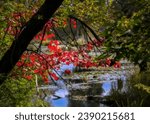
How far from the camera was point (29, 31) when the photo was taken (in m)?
6.04

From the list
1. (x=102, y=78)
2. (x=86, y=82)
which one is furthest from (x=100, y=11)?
(x=102, y=78)

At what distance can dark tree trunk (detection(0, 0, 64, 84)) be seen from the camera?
19.5ft

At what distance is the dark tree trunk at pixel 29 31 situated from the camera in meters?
5.95

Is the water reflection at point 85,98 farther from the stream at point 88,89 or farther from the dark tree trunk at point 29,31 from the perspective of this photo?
the dark tree trunk at point 29,31

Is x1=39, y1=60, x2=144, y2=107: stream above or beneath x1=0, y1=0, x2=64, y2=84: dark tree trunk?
beneath

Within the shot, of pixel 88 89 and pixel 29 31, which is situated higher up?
pixel 29 31

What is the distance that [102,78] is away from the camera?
20047 millimetres

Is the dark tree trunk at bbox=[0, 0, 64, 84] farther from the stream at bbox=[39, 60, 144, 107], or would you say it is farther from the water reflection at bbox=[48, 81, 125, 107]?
the water reflection at bbox=[48, 81, 125, 107]

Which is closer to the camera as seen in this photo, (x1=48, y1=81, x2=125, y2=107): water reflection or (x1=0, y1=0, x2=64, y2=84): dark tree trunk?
(x1=0, y1=0, x2=64, y2=84): dark tree trunk

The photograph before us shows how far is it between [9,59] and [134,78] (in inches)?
323

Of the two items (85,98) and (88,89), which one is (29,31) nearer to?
(85,98)

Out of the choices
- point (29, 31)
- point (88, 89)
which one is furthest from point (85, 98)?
point (29, 31)

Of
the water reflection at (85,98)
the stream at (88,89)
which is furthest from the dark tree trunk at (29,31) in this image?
the water reflection at (85,98)

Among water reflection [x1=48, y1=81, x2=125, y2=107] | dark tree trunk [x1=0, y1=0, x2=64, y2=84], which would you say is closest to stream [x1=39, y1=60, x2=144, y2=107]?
water reflection [x1=48, y1=81, x2=125, y2=107]
